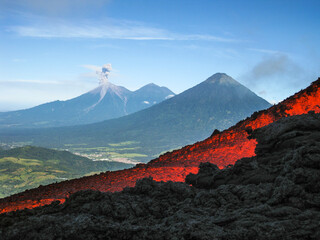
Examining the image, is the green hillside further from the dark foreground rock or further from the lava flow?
the dark foreground rock

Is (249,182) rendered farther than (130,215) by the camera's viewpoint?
Yes

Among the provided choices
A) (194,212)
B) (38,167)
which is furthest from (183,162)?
(38,167)

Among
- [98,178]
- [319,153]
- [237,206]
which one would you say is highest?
[319,153]

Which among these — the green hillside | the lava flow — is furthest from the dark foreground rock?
the green hillside

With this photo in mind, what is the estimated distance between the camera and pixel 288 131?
37.8 ft

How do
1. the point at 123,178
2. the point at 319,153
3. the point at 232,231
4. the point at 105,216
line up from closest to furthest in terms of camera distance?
the point at 232,231, the point at 105,216, the point at 319,153, the point at 123,178

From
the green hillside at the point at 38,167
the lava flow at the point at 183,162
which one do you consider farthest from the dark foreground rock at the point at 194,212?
the green hillside at the point at 38,167

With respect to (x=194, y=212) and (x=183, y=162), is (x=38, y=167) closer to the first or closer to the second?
(x=183, y=162)

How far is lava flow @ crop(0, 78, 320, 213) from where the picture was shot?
15062mm

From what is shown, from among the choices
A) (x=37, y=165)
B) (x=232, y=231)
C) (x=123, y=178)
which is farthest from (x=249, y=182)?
(x=37, y=165)

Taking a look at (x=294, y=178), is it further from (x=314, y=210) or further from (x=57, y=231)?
(x=57, y=231)

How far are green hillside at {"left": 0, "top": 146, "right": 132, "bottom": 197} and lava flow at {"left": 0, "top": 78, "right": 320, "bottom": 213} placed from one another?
120 meters

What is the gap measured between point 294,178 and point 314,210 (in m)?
1.22

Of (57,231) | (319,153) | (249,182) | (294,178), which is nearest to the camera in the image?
(57,231)
